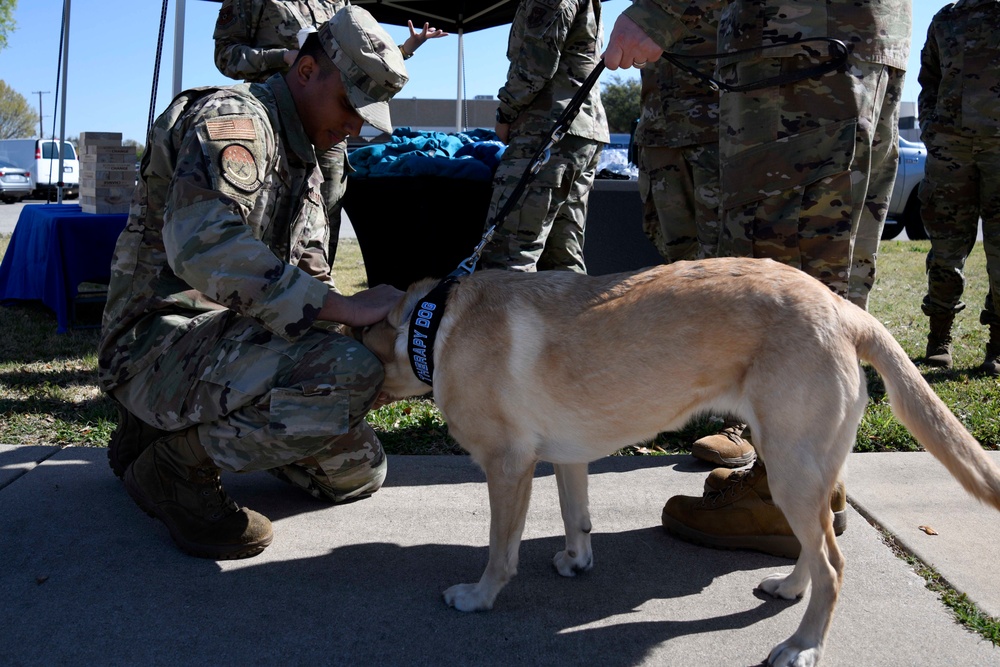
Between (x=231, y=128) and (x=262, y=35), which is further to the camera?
(x=262, y=35)

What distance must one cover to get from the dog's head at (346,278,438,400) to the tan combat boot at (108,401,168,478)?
3.54ft

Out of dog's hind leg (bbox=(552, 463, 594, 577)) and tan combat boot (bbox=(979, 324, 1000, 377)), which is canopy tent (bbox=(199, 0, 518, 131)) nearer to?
tan combat boot (bbox=(979, 324, 1000, 377))

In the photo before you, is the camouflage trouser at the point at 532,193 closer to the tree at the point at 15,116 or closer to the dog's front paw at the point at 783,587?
the dog's front paw at the point at 783,587

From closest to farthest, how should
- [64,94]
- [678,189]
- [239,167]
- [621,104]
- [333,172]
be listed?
[239,167], [333,172], [678,189], [64,94], [621,104]

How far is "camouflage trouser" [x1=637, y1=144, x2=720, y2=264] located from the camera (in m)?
4.06

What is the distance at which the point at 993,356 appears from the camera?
5.38 metres

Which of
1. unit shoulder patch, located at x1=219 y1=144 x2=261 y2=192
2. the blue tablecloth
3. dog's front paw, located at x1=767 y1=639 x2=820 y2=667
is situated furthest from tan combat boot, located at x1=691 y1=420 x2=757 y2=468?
the blue tablecloth

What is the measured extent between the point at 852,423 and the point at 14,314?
677 centimetres

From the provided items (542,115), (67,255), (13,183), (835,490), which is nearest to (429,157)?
(542,115)

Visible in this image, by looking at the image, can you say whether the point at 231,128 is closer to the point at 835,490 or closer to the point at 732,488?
the point at 732,488

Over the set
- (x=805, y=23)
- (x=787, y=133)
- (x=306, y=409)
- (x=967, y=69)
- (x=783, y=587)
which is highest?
(x=967, y=69)

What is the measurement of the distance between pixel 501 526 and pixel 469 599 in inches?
10.1

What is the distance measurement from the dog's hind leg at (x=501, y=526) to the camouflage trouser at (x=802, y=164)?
117 centimetres

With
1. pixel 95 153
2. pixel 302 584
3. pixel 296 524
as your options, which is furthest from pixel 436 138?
pixel 302 584
